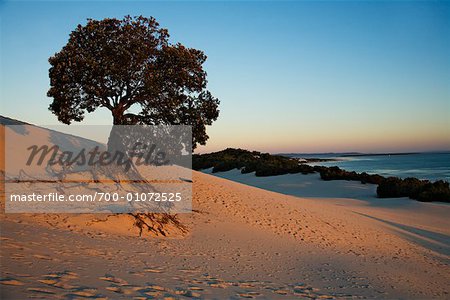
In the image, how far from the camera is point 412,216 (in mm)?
18828

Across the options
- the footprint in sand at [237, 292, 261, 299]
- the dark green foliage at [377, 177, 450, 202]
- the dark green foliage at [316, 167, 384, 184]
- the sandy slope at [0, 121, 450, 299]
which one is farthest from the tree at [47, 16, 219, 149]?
the dark green foliage at [316, 167, 384, 184]

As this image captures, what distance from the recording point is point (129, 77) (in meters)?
12.6

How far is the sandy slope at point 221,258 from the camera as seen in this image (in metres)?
5.61

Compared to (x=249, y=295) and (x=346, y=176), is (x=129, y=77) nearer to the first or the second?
(x=249, y=295)

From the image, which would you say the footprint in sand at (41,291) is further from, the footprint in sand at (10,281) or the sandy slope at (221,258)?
the footprint in sand at (10,281)

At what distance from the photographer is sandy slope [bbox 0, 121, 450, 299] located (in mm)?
5609

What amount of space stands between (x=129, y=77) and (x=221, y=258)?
803cm

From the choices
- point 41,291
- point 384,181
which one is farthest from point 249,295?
point 384,181

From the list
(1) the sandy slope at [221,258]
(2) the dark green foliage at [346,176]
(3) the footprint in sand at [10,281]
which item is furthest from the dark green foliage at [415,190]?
(3) the footprint in sand at [10,281]

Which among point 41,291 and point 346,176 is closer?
point 41,291

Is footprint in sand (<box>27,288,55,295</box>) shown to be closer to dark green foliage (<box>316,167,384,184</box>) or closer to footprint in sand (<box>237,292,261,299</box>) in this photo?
footprint in sand (<box>237,292,261,299</box>)

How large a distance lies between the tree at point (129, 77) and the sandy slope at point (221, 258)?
4516 mm

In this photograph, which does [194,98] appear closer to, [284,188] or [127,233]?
[127,233]

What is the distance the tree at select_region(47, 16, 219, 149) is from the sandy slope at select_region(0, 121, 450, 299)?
14.8 feet
